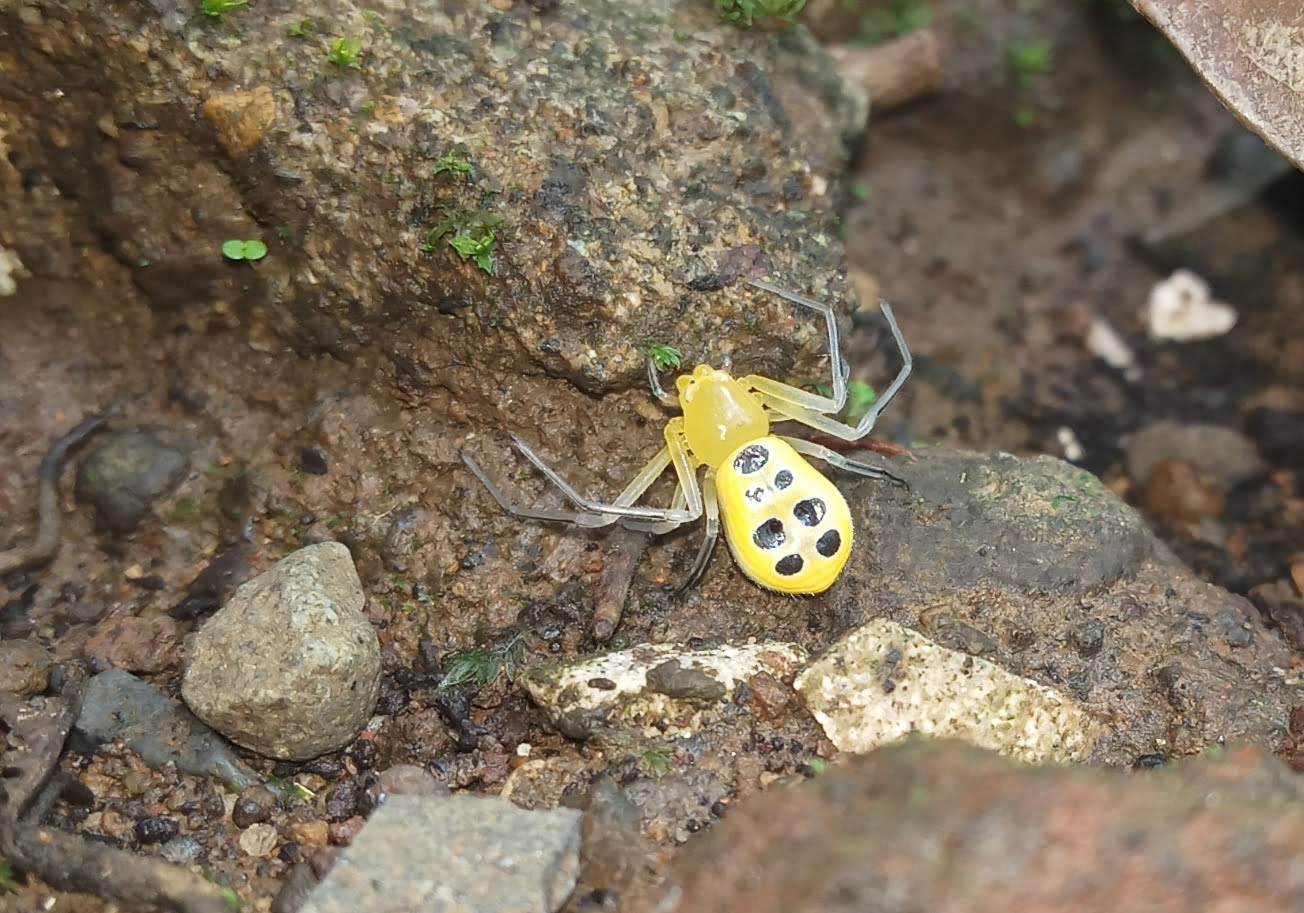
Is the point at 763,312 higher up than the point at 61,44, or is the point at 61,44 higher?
the point at 61,44

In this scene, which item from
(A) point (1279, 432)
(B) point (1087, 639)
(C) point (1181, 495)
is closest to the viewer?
(B) point (1087, 639)

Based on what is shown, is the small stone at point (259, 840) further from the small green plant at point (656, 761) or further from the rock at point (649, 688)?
the small green plant at point (656, 761)

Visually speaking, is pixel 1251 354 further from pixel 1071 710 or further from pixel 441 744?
pixel 441 744

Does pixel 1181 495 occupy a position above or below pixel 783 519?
below

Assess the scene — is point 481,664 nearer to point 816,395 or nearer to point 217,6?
point 816,395

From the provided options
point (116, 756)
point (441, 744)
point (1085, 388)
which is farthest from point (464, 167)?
point (1085, 388)

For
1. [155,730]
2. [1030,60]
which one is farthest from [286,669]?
[1030,60]

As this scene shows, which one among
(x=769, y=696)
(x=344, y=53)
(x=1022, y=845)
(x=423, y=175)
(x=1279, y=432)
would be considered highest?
(x=344, y=53)

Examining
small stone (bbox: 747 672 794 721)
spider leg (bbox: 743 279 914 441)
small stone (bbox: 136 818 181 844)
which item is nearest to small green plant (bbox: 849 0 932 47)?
spider leg (bbox: 743 279 914 441)
